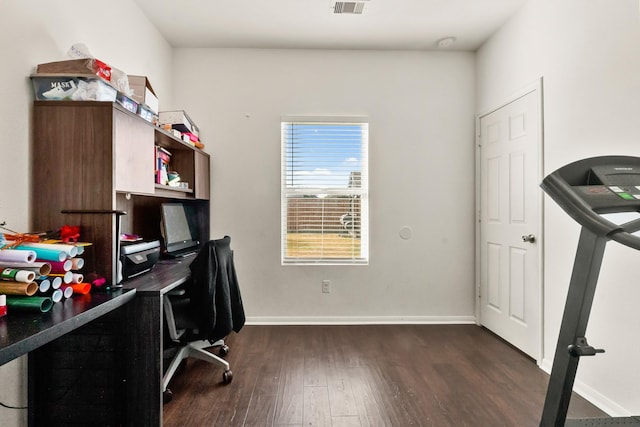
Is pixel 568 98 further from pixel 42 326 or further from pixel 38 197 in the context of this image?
pixel 38 197

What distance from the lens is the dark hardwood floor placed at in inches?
70.7

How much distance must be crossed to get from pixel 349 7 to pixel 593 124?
74.9 inches

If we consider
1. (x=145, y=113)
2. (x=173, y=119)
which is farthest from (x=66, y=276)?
(x=173, y=119)

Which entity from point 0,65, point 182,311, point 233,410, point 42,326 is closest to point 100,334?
point 42,326

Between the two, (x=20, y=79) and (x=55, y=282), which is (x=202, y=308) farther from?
(x=20, y=79)

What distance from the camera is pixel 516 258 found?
106 inches

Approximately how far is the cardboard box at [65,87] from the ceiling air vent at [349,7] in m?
1.86

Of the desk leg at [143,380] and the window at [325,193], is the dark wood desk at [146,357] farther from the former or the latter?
the window at [325,193]

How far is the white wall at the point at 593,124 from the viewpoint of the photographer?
1.74m

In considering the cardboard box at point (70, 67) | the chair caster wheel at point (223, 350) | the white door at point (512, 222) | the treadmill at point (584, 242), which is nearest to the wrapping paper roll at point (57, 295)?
the cardboard box at point (70, 67)

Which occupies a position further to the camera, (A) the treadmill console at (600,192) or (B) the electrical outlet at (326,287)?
(B) the electrical outlet at (326,287)

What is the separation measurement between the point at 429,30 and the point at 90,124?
9.17ft

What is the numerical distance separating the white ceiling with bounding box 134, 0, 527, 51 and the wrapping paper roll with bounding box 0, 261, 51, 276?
7.42 feet

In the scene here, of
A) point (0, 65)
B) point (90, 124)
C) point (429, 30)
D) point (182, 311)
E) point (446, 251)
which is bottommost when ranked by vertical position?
point (182, 311)
